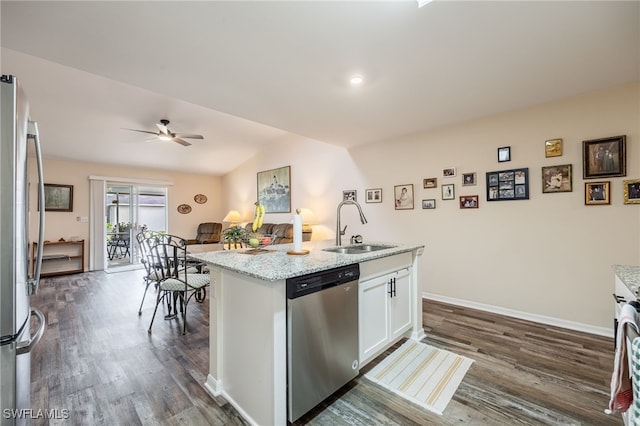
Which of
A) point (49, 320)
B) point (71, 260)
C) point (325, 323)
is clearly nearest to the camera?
point (325, 323)

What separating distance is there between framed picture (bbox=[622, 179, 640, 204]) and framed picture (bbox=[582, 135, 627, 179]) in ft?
0.32

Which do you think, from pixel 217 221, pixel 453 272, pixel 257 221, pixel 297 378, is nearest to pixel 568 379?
pixel 453 272

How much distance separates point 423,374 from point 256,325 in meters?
1.42

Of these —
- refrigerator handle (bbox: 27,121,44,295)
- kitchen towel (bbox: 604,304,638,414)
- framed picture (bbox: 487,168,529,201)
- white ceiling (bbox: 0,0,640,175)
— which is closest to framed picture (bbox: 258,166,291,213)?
white ceiling (bbox: 0,0,640,175)

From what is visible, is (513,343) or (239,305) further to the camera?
(513,343)

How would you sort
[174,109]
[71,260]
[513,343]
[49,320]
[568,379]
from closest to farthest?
[568,379] < [513,343] < [49,320] < [174,109] < [71,260]

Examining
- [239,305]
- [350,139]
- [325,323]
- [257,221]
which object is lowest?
[325,323]

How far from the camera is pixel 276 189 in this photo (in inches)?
257

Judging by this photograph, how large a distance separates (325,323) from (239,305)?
1.77ft

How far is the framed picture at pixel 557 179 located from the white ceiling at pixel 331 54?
2.53 ft

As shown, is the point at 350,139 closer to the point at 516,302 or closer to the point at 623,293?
the point at 516,302

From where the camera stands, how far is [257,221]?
2.61m

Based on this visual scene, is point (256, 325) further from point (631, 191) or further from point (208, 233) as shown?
point (208, 233)

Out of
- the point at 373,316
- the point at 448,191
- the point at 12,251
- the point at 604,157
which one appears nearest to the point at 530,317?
the point at 448,191
